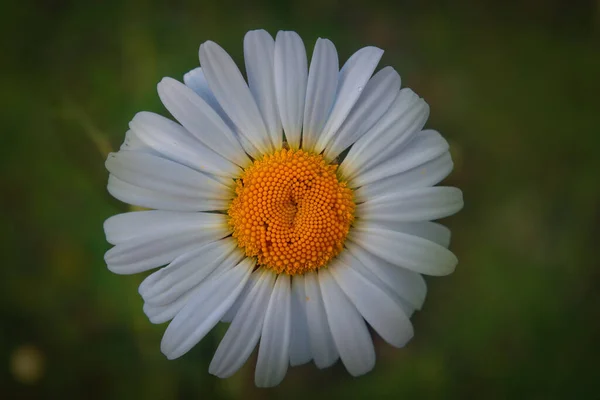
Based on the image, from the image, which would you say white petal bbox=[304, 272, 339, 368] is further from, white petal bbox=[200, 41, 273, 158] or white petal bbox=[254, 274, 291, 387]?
white petal bbox=[200, 41, 273, 158]

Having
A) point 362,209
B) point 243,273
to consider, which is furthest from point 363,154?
point 243,273

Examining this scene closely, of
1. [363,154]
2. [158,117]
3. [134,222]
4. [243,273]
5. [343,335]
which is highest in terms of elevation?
[158,117]

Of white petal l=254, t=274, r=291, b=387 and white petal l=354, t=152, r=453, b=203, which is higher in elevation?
white petal l=354, t=152, r=453, b=203

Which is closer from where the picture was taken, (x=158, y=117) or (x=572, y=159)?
(x=158, y=117)

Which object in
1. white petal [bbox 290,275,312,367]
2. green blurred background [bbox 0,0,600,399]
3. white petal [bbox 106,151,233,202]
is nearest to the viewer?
white petal [bbox 106,151,233,202]

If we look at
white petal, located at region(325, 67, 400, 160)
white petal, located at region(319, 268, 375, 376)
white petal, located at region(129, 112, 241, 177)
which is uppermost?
white petal, located at region(129, 112, 241, 177)

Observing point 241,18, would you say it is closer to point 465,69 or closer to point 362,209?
point 465,69

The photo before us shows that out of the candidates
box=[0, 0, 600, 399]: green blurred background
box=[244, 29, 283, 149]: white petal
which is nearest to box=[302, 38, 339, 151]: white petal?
box=[244, 29, 283, 149]: white petal

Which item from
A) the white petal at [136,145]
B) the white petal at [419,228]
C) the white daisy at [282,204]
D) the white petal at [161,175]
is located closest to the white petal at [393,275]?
the white daisy at [282,204]
